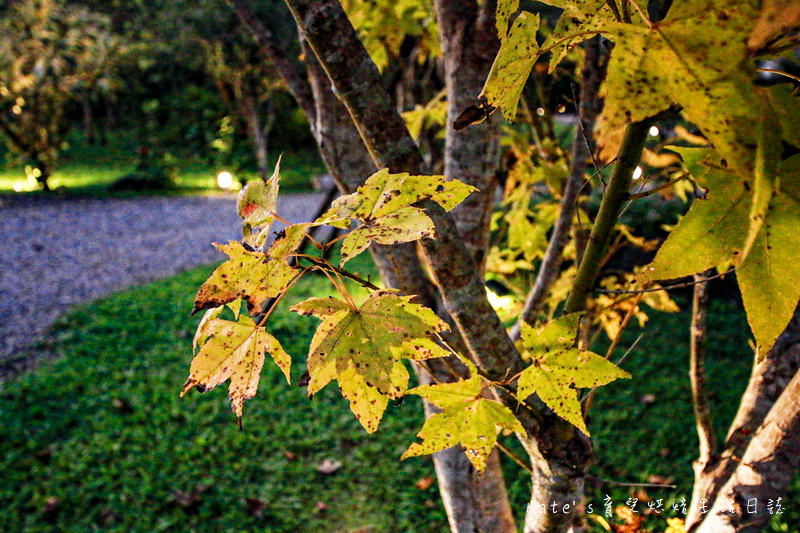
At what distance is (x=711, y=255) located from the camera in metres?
0.55

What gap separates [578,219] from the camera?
887 mm

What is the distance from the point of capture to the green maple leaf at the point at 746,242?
512mm

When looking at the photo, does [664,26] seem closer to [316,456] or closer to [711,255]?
[711,255]

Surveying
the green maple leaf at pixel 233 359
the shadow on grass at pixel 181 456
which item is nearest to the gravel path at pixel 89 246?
the shadow on grass at pixel 181 456

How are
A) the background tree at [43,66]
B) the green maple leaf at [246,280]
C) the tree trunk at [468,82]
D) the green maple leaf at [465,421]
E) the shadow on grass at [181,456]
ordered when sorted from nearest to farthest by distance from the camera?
the green maple leaf at [246,280]
the green maple leaf at [465,421]
the tree trunk at [468,82]
the shadow on grass at [181,456]
the background tree at [43,66]

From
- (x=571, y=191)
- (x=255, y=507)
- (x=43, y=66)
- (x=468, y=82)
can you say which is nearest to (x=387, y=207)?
(x=468, y=82)

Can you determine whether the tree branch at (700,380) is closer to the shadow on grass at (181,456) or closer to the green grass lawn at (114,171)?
the shadow on grass at (181,456)

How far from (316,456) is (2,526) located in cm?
158

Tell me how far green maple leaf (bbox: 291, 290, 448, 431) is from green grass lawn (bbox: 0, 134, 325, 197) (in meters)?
11.8

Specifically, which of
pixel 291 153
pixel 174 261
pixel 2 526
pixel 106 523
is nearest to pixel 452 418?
pixel 106 523

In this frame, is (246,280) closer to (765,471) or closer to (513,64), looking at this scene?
(513,64)

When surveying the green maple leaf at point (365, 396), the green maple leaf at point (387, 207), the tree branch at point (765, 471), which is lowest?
the tree branch at point (765, 471)

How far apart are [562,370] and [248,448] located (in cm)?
292

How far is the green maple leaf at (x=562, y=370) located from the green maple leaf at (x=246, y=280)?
0.38m
